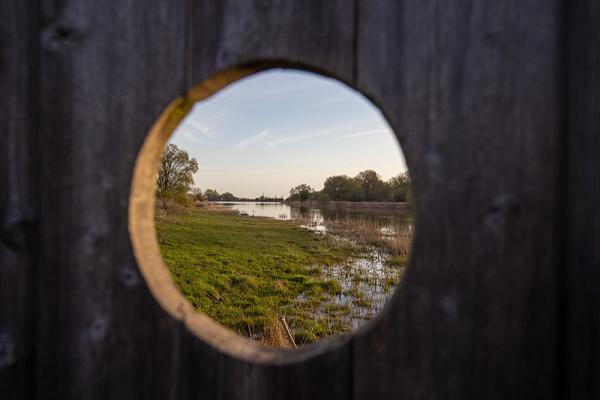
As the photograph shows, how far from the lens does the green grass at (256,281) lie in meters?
6.23

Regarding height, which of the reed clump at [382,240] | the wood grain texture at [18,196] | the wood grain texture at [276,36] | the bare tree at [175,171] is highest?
the bare tree at [175,171]

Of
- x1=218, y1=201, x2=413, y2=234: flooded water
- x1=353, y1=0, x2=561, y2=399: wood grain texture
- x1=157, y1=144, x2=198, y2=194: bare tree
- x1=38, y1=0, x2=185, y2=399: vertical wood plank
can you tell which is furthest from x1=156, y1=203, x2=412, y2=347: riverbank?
x1=157, y1=144, x2=198, y2=194: bare tree

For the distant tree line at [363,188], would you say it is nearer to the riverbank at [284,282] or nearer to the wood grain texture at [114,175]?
the riverbank at [284,282]

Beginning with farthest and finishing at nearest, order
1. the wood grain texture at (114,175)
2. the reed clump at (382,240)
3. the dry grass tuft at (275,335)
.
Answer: the reed clump at (382,240) → the dry grass tuft at (275,335) → the wood grain texture at (114,175)

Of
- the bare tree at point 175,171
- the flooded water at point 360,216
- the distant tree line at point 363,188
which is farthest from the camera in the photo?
the distant tree line at point 363,188

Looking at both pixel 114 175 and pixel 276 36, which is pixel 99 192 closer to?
pixel 114 175

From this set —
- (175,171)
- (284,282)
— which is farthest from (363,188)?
(284,282)

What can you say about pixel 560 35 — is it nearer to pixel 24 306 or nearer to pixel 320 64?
pixel 320 64

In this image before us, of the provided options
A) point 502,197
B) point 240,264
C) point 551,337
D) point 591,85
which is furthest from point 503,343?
point 240,264

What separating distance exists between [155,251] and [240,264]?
34.2 feet

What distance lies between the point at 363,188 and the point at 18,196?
63.5 metres

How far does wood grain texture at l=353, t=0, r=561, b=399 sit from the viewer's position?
64 cm

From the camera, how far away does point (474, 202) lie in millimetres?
658

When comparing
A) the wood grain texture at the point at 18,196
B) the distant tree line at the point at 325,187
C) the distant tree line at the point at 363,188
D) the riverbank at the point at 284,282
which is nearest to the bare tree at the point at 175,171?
the distant tree line at the point at 325,187
